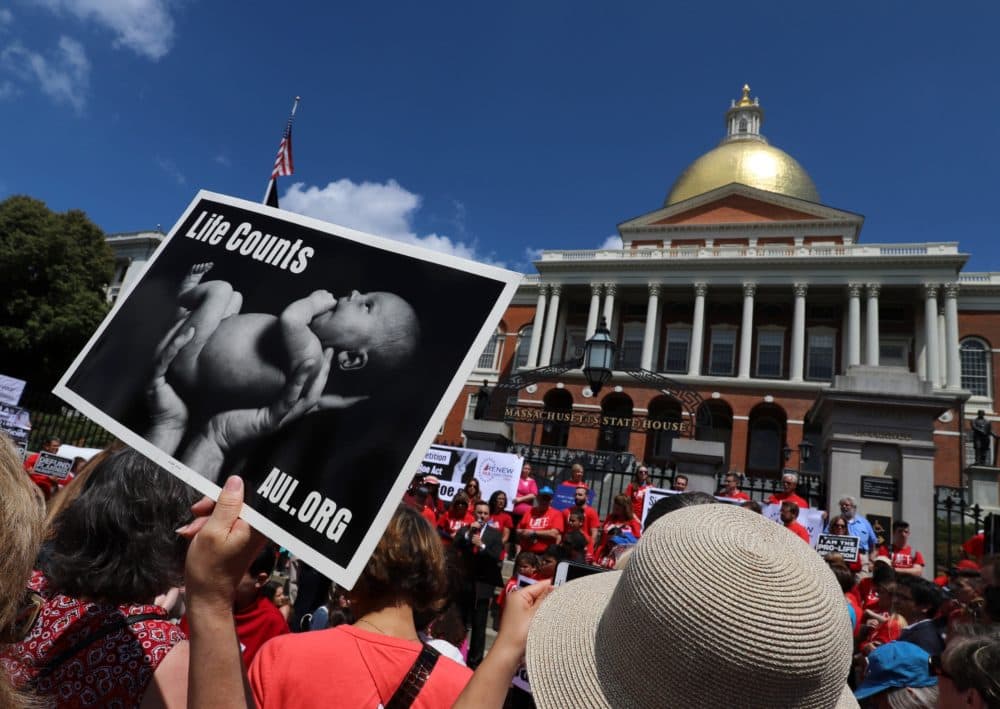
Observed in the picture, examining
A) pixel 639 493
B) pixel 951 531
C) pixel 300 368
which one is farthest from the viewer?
pixel 951 531

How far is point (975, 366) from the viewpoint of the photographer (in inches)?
1449

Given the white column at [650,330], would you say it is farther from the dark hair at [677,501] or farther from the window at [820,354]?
the dark hair at [677,501]

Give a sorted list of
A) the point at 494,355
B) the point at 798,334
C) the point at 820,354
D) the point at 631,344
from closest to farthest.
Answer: the point at 798,334, the point at 820,354, the point at 631,344, the point at 494,355

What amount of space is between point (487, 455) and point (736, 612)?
437 inches

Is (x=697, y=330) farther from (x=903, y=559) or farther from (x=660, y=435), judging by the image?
(x=903, y=559)

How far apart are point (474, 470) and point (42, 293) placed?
34.1 meters

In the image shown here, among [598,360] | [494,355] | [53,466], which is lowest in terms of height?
[53,466]

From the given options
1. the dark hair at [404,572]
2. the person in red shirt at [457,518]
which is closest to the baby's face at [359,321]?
the dark hair at [404,572]

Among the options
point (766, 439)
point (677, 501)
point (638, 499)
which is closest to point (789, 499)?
point (638, 499)

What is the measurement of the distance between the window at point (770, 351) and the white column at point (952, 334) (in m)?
8.39

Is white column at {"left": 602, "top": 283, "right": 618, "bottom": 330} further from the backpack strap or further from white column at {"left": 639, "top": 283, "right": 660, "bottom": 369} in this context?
the backpack strap

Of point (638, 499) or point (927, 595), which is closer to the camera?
point (927, 595)

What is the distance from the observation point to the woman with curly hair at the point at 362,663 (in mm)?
1764

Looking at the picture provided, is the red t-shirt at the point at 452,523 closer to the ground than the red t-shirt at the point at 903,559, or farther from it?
closer to the ground
